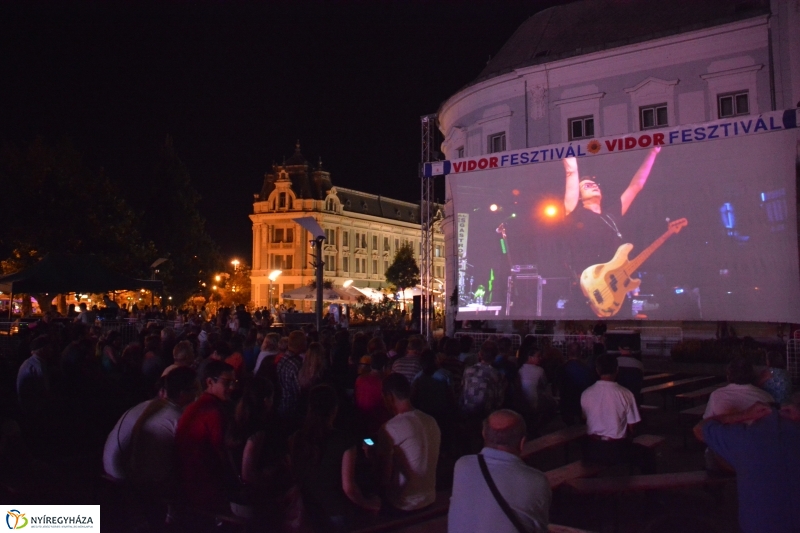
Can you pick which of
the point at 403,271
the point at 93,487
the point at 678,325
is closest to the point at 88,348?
the point at 93,487

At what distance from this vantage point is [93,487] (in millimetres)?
4977

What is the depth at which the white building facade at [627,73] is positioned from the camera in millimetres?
19859

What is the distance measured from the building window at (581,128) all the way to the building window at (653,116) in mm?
1700

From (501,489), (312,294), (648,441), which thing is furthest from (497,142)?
(501,489)

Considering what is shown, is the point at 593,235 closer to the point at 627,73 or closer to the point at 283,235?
the point at 627,73

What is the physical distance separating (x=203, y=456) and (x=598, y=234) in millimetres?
12619

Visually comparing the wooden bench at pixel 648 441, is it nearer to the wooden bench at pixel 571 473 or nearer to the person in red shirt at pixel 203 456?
the wooden bench at pixel 571 473

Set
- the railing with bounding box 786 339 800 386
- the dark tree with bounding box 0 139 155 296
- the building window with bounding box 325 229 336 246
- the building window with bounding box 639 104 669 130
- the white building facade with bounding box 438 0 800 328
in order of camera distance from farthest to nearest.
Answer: the building window with bounding box 325 229 336 246
the dark tree with bounding box 0 139 155 296
the building window with bounding box 639 104 669 130
the white building facade with bounding box 438 0 800 328
the railing with bounding box 786 339 800 386

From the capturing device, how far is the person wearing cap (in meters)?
7.62

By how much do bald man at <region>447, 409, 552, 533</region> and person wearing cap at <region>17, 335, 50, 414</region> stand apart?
6.03 meters

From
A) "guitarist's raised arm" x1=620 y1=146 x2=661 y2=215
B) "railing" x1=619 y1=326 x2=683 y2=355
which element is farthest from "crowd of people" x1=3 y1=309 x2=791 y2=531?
"railing" x1=619 y1=326 x2=683 y2=355

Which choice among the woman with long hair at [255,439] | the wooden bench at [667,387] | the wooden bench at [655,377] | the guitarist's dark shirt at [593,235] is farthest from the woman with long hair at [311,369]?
the guitarist's dark shirt at [593,235]

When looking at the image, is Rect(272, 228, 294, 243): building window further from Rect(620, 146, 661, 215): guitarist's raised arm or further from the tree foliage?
Rect(620, 146, 661, 215): guitarist's raised arm

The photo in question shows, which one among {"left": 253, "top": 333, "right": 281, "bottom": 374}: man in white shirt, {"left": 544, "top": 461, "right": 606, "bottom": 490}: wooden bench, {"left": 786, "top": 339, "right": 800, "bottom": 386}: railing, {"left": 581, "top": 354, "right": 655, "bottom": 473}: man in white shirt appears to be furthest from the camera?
{"left": 786, "top": 339, "right": 800, "bottom": 386}: railing
